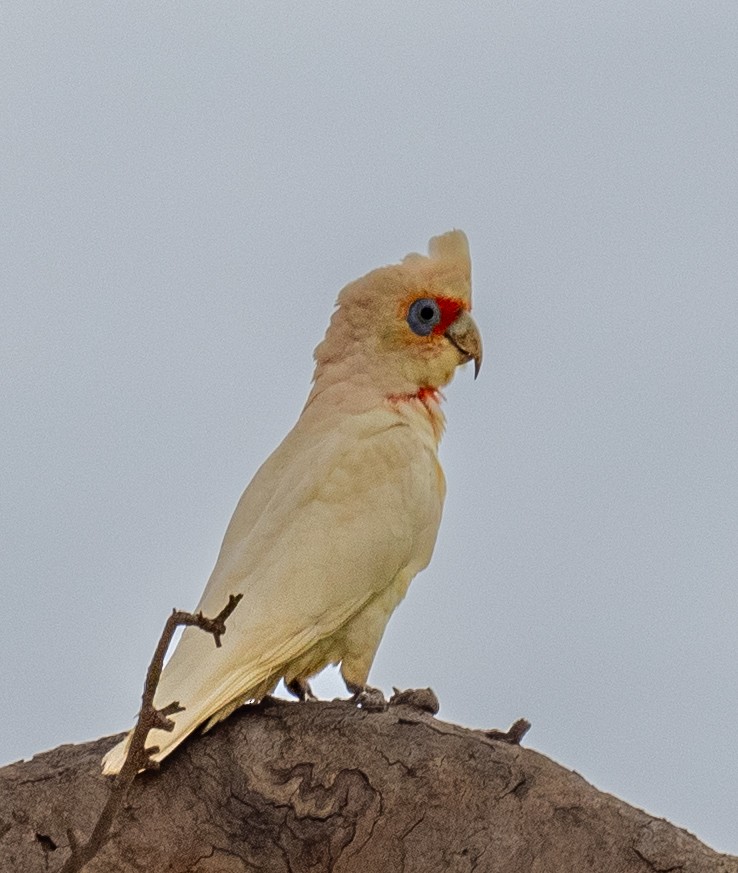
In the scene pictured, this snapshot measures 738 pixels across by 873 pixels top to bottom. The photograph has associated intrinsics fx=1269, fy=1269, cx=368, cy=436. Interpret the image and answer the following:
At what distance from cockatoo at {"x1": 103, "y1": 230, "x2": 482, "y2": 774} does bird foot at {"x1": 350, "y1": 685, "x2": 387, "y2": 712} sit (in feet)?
0.24

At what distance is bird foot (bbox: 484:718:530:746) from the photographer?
4395mm

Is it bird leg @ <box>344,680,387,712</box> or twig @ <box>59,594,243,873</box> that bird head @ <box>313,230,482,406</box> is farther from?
twig @ <box>59,594,243,873</box>

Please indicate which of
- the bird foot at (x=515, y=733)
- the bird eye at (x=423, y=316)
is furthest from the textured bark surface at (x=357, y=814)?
the bird eye at (x=423, y=316)

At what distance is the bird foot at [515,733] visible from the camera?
439cm

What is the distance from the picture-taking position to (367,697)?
15.7 ft

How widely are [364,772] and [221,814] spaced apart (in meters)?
0.50

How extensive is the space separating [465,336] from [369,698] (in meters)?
1.87

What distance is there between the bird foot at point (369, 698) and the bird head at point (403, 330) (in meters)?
1.40

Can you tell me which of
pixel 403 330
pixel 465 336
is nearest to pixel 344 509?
pixel 403 330

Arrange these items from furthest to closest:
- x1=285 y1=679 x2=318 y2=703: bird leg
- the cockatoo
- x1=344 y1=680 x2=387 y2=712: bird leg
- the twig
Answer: x1=285 y1=679 x2=318 y2=703: bird leg
the cockatoo
x1=344 y1=680 x2=387 y2=712: bird leg
the twig

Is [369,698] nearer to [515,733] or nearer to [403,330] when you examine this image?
[515,733]

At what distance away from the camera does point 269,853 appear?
417 cm

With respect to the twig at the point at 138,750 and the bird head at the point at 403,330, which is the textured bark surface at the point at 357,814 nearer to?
the twig at the point at 138,750

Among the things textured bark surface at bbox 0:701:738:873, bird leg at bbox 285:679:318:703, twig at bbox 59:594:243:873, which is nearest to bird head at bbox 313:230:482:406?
bird leg at bbox 285:679:318:703
